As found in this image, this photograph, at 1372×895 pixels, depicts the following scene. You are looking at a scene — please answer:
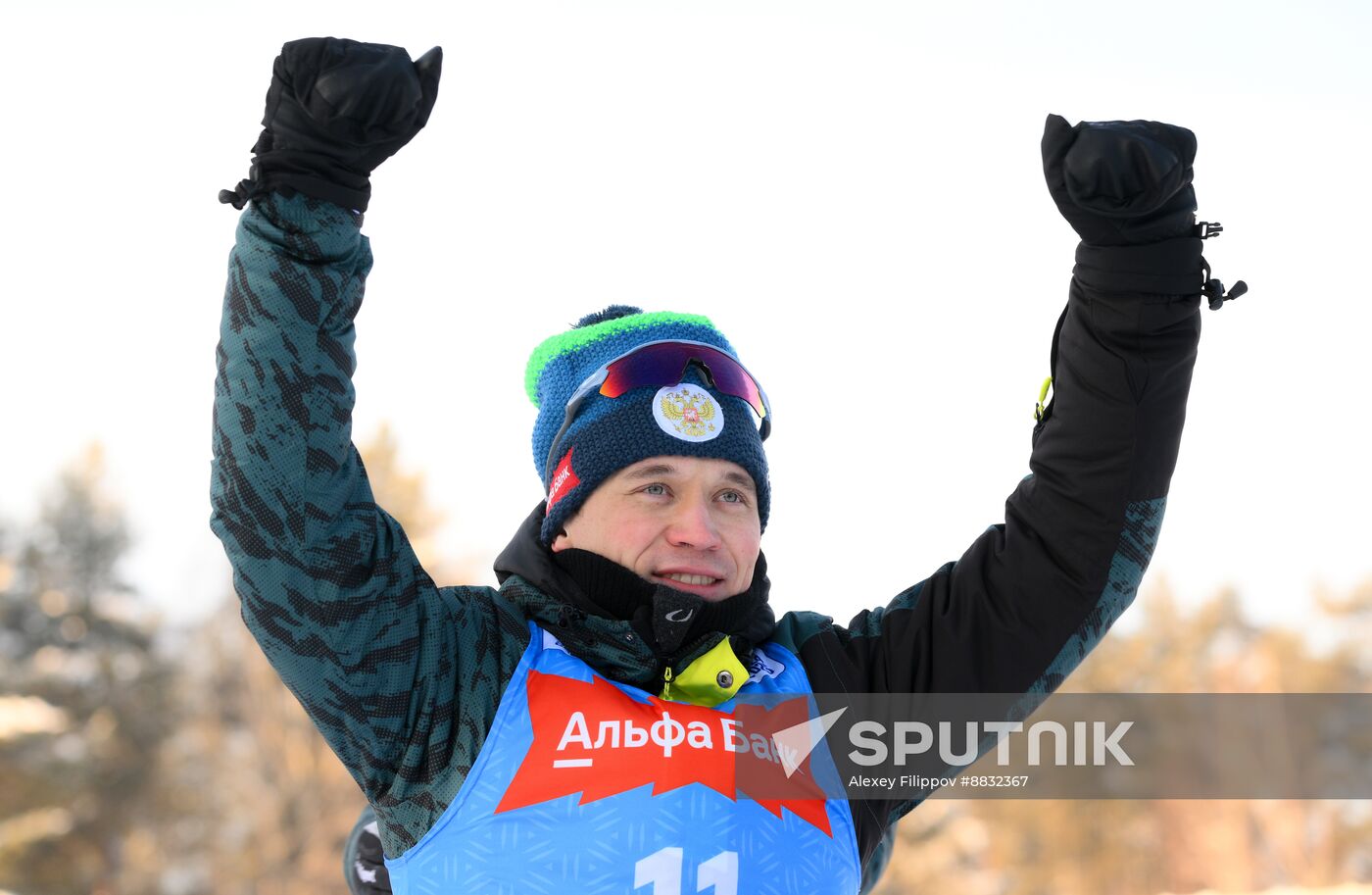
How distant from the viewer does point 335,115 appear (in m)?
1.98

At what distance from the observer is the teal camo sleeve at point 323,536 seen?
2.02m

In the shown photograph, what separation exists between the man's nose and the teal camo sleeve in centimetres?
44

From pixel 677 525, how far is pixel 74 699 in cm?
2356

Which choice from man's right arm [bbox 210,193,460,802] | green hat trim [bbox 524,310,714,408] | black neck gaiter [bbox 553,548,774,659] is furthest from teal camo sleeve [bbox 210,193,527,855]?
green hat trim [bbox 524,310,714,408]

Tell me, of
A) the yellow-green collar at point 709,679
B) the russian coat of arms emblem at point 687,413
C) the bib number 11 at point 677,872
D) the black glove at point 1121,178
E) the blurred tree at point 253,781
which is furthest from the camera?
the blurred tree at point 253,781

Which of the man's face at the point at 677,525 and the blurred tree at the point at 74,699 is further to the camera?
the blurred tree at the point at 74,699

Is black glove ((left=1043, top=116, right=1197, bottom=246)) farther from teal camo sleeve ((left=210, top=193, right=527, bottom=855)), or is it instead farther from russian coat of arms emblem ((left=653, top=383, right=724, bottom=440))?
teal camo sleeve ((left=210, top=193, right=527, bottom=855))

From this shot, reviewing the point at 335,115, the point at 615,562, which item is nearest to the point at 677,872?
the point at 615,562

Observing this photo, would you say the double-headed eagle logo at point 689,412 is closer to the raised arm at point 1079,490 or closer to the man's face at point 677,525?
the man's face at point 677,525

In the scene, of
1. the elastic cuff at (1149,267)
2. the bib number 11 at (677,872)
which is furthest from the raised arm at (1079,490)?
the bib number 11 at (677,872)

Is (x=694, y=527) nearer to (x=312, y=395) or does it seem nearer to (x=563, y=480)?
(x=563, y=480)

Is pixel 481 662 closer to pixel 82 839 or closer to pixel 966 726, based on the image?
pixel 966 726

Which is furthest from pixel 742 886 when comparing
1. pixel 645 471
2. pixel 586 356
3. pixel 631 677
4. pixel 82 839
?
pixel 82 839

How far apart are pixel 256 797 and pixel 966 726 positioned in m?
24.0
